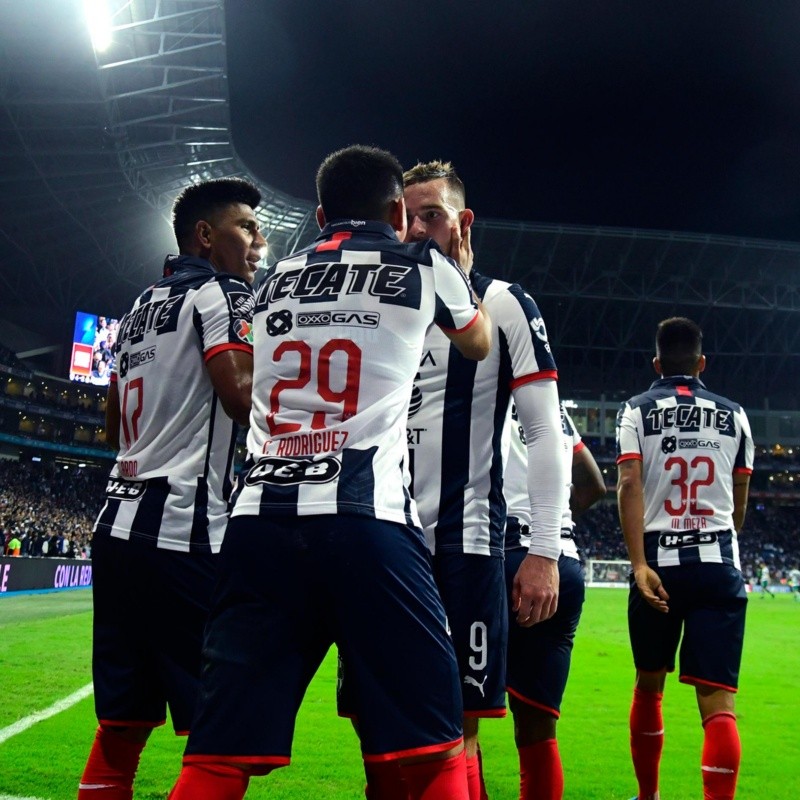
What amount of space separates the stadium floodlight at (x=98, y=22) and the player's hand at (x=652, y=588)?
23.4 m

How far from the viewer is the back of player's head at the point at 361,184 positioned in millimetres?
2443

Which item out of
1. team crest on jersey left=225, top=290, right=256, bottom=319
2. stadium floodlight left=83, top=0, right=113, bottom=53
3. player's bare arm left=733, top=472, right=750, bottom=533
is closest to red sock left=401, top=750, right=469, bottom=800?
team crest on jersey left=225, top=290, right=256, bottom=319

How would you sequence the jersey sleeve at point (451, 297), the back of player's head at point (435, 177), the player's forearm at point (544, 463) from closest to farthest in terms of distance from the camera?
the jersey sleeve at point (451, 297)
the player's forearm at point (544, 463)
the back of player's head at point (435, 177)

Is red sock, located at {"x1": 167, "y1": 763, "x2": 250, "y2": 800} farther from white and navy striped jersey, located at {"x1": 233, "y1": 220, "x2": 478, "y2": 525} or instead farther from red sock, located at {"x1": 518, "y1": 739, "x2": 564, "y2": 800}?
red sock, located at {"x1": 518, "y1": 739, "x2": 564, "y2": 800}

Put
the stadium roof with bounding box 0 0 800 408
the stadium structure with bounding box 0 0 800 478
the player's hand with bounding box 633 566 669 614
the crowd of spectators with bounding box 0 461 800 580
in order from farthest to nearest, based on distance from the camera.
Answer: the crowd of spectators with bounding box 0 461 800 580
the stadium structure with bounding box 0 0 800 478
the stadium roof with bounding box 0 0 800 408
the player's hand with bounding box 633 566 669 614

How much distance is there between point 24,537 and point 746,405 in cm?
4298

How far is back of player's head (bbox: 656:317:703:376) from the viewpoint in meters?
4.77

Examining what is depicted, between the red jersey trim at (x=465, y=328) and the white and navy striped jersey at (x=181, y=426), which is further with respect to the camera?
the white and navy striped jersey at (x=181, y=426)

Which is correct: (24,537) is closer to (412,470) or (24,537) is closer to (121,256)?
(121,256)

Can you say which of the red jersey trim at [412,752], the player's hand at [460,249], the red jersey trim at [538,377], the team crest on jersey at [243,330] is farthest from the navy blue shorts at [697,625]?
the team crest on jersey at [243,330]

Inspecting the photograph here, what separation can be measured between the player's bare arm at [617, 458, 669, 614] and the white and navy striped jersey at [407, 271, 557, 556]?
5.26 ft

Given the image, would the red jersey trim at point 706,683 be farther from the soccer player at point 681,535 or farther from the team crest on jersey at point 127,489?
the team crest on jersey at point 127,489

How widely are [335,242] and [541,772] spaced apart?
2.32 metres

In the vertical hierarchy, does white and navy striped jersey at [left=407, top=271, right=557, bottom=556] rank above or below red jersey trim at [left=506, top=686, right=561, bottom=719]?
above
